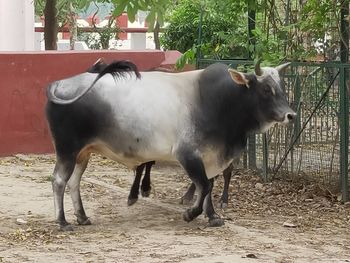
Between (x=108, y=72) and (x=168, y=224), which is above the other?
(x=108, y=72)

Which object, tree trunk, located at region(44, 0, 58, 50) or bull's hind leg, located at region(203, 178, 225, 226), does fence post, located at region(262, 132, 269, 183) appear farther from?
tree trunk, located at region(44, 0, 58, 50)

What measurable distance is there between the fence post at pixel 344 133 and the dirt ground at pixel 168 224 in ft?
0.79

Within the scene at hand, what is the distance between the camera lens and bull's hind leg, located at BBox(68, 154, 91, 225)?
27.3 feet

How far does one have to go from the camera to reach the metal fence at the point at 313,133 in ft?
31.3

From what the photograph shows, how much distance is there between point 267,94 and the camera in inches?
320

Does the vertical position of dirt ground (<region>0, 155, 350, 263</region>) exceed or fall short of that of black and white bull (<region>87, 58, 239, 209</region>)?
it falls short

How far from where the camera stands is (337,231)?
8305 millimetres

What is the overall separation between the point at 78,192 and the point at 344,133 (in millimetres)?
2903

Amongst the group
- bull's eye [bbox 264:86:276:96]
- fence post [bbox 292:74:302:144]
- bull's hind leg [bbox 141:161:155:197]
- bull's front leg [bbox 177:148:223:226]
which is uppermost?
bull's eye [bbox 264:86:276:96]

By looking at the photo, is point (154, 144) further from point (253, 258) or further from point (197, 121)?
point (253, 258)

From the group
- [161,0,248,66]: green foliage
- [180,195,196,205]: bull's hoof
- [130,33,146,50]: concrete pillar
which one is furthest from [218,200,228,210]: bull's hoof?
[130,33,146,50]: concrete pillar

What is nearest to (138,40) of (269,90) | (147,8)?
(269,90)

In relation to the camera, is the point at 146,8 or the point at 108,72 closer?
the point at 146,8

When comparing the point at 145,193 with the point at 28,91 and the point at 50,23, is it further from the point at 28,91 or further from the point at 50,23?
the point at 50,23
